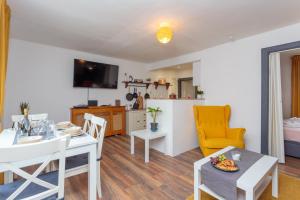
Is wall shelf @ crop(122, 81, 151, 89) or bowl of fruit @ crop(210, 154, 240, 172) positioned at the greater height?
wall shelf @ crop(122, 81, 151, 89)

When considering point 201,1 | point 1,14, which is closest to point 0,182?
point 1,14

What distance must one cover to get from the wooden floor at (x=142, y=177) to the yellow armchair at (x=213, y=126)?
451 millimetres

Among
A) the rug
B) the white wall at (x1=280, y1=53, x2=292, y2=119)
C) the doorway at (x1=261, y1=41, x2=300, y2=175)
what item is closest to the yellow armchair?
the doorway at (x1=261, y1=41, x2=300, y2=175)

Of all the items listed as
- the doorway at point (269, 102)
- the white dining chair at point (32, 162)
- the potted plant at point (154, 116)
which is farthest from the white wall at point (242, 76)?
the white dining chair at point (32, 162)

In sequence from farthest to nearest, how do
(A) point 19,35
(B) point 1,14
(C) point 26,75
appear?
(C) point 26,75
(A) point 19,35
(B) point 1,14

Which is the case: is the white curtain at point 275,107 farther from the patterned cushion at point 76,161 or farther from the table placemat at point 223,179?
the patterned cushion at point 76,161

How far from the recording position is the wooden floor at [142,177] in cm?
175

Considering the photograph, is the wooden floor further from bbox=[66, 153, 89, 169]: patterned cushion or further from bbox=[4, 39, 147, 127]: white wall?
bbox=[4, 39, 147, 127]: white wall

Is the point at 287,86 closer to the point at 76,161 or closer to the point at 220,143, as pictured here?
the point at 220,143

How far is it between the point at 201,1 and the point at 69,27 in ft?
7.09

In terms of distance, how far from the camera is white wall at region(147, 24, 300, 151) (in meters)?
2.78

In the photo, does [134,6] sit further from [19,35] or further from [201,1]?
[19,35]

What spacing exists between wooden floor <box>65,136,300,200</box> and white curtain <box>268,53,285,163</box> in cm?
37

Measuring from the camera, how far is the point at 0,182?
1674 millimetres
